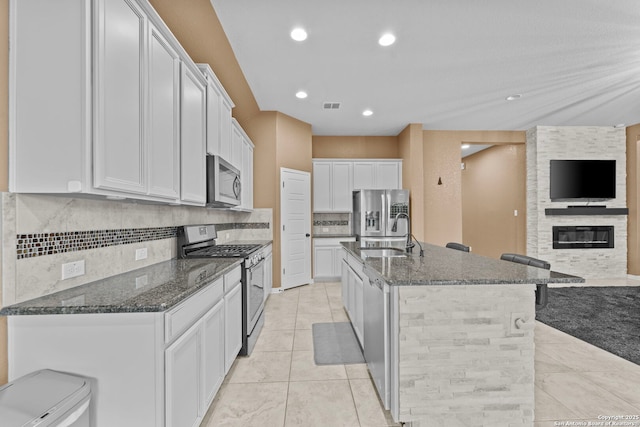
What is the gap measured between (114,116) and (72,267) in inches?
31.6

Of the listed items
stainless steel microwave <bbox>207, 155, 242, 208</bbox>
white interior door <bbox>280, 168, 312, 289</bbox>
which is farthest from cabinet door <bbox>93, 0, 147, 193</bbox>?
white interior door <bbox>280, 168, 312, 289</bbox>

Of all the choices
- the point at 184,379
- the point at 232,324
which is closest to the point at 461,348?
the point at 184,379

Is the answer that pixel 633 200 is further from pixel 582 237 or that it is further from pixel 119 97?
pixel 119 97

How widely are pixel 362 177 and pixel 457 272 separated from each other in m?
4.27

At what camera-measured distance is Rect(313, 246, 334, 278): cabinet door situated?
5691 millimetres

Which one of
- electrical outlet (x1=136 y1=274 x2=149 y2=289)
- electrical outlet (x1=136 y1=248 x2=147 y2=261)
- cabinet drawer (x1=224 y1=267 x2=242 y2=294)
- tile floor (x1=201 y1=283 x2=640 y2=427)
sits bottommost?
tile floor (x1=201 y1=283 x2=640 y2=427)

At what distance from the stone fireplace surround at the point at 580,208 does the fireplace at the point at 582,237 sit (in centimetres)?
6

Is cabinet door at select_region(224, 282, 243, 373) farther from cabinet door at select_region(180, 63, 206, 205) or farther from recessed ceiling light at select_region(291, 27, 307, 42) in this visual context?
recessed ceiling light at select_region(291, 27, 307, 42)

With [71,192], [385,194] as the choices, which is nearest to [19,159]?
[71,192]

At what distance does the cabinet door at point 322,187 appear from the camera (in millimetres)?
5863

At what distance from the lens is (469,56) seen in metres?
3.25

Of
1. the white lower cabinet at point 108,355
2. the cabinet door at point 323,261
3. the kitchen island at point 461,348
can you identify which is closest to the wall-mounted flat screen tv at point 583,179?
the cabinet door at point 323,261

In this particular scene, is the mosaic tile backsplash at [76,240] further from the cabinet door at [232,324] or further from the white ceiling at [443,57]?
the white ceiling at [443,57]

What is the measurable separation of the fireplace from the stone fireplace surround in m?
0.06
